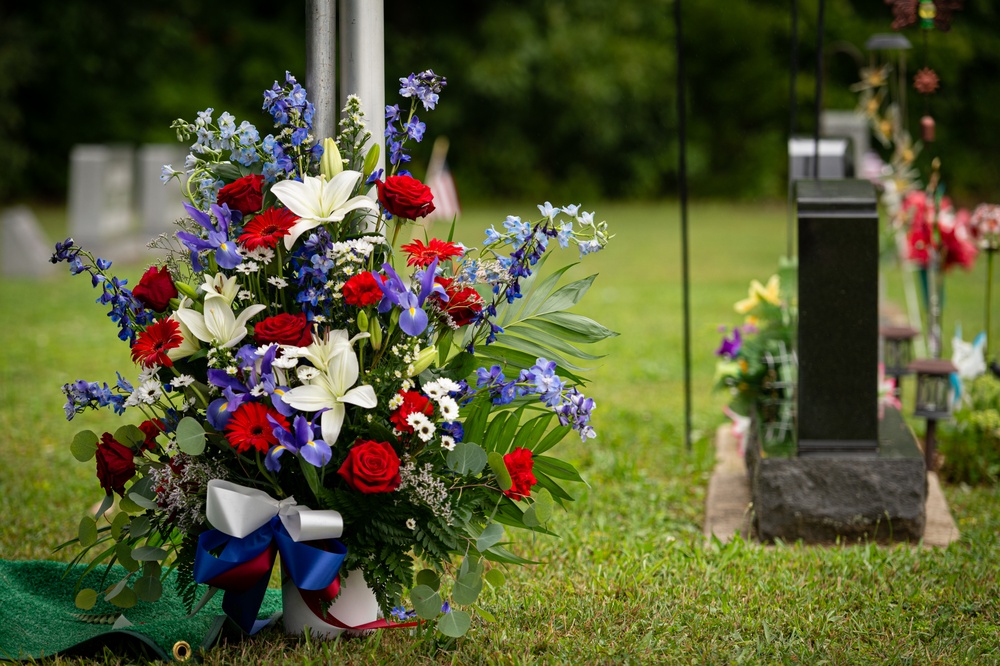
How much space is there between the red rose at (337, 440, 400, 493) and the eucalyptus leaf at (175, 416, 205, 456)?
317mm

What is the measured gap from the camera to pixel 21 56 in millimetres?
18891

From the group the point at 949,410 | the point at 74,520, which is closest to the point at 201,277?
the point at 74,520

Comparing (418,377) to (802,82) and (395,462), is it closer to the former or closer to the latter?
(395,462)

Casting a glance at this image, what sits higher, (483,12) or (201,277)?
(483,12)

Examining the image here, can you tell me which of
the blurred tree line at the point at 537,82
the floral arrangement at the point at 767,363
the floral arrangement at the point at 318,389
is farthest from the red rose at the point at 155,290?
the blurred tree line at the point at 537,82

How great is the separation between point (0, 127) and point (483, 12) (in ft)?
30.4

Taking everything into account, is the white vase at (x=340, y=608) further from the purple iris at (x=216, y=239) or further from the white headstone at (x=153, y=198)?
the white headstone at (x=153, y=198)

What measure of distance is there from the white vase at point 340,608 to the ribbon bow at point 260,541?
0.16 metres

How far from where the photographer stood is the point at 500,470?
2.40 m

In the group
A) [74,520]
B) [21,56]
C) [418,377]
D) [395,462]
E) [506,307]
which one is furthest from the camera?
[21,56]

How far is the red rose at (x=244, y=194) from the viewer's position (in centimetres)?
244

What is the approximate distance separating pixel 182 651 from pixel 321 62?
4.88 feet

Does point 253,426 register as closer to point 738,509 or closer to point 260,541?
point 260,541

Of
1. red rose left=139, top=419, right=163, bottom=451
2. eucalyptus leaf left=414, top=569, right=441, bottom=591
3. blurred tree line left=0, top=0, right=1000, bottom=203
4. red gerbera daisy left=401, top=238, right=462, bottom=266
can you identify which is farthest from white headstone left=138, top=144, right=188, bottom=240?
eucalyptus leaf left=414, top=569, right=441, bottom=591
